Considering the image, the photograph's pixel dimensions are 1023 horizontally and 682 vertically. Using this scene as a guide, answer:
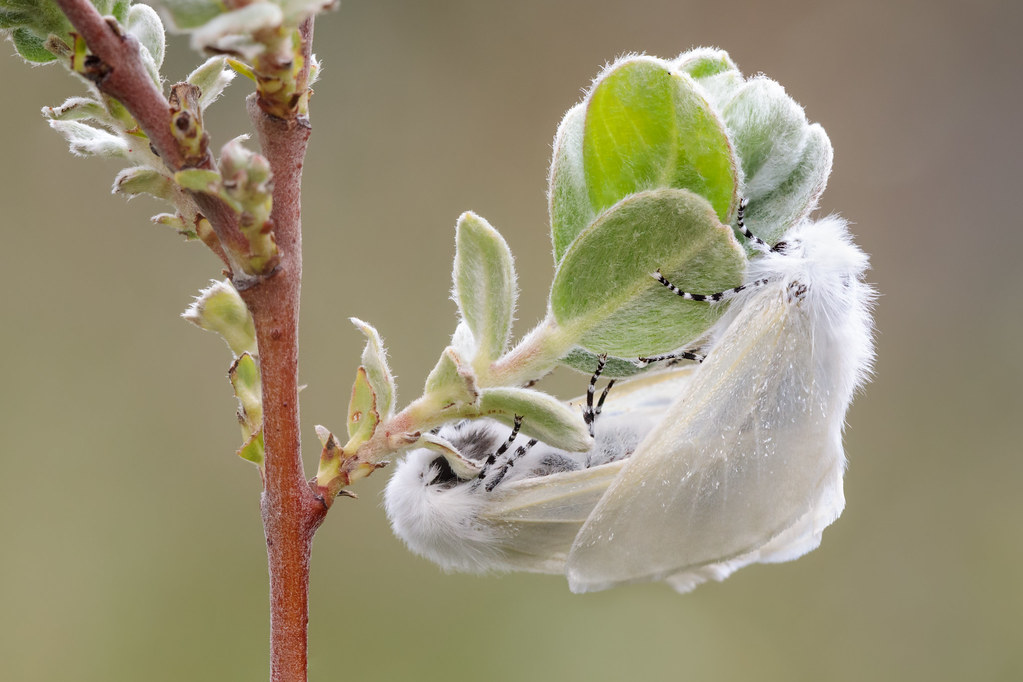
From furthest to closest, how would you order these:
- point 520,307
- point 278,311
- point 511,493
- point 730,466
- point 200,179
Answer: point 520,307, point 511,493, point 730,466, point 278,311, point 200,179

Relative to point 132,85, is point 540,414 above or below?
below

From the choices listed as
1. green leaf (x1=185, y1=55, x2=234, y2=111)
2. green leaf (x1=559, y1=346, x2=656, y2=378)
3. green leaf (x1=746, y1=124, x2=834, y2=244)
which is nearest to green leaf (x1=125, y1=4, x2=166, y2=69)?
green leaf (x1=185, y1=55, x2=234, y2=111)

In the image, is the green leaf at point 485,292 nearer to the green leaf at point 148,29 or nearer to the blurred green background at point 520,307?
the green leaf at point 148,29

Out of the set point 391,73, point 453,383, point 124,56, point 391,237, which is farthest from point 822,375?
point 391,73

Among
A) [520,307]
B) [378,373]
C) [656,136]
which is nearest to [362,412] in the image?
[378,373]

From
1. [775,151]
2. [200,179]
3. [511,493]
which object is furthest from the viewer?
[511,493]

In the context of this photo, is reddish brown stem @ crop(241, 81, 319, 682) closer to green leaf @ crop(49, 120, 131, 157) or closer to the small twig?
the small twig

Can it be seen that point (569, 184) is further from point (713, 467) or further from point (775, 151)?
point (713, 467)
